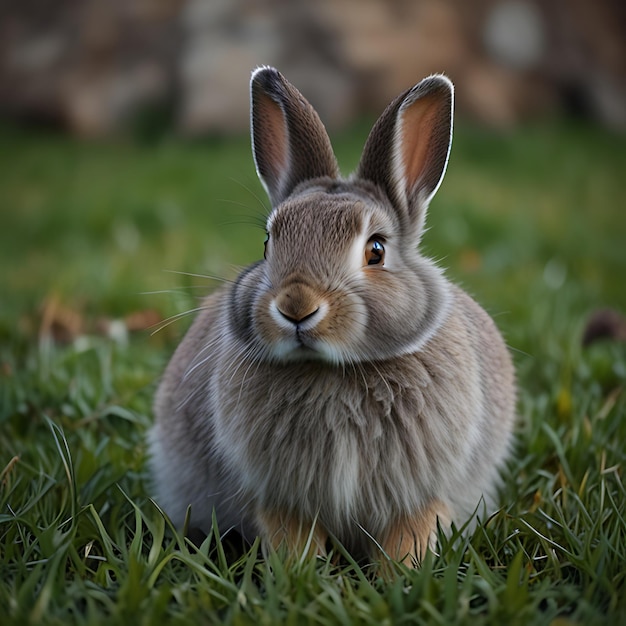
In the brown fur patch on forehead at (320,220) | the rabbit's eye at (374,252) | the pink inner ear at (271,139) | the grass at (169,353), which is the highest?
the pink inner ear at (271,139)

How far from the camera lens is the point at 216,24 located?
32.4 feet

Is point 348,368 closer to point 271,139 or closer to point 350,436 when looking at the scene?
point 350,436

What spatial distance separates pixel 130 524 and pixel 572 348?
2.60 metres

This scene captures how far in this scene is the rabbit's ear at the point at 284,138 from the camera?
280 centimetres

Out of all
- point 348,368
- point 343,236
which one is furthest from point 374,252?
point 348,368

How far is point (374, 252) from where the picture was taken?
2.57 meters

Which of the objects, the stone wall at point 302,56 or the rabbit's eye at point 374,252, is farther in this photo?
the stone wall at point 302,56

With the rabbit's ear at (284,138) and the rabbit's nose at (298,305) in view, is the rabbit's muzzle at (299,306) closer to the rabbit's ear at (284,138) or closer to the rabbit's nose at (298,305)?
the rabbit's nose at (298,305)

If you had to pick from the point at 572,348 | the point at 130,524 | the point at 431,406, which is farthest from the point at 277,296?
the point at 572,348

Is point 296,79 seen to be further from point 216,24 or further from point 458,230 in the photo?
point 458,230

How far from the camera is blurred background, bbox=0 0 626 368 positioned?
257 inches

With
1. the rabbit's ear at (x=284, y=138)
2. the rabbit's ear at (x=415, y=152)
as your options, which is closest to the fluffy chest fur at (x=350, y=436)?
the rabbit's ear at (x=415, y=152)

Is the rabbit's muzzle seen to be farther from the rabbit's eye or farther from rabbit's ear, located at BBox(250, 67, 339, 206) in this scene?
rabbit's ear, located at BBox(250, 67, 339, 206)

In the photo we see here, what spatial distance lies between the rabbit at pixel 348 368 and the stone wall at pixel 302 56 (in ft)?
22.1
